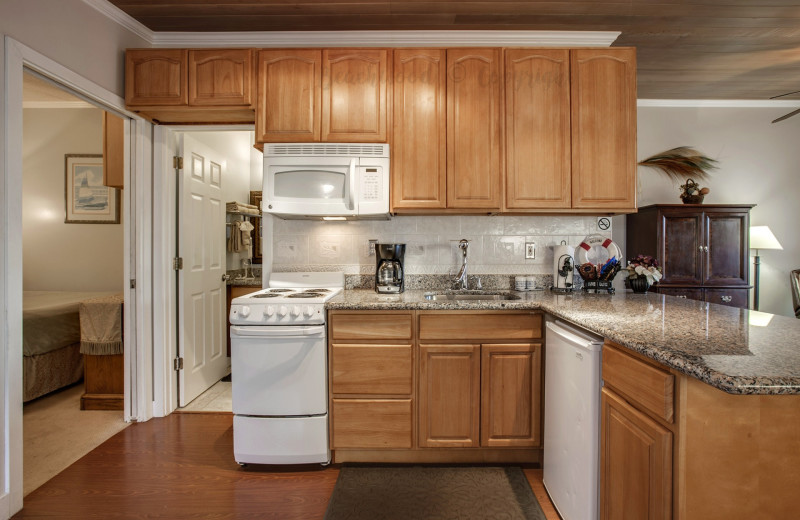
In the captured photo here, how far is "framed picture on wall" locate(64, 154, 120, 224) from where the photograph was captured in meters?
4.23

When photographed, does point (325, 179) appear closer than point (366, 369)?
No

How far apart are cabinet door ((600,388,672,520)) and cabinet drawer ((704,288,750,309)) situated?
9.39ft

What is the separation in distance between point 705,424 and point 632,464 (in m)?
0.31

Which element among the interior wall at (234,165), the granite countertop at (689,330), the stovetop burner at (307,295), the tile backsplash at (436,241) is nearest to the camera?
the granite countertop at (689,330)

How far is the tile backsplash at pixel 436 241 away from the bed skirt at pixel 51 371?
2.02m

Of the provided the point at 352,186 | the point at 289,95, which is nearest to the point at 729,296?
the point at 352,186

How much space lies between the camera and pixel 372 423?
2158 mm

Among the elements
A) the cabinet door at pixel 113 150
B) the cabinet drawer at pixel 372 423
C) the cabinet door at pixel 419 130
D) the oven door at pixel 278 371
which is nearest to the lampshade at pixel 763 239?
the cabinet door at pixel 419 130

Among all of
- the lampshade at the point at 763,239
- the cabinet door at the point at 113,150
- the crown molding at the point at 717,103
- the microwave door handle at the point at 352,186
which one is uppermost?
the crown molding at the point at 717,103

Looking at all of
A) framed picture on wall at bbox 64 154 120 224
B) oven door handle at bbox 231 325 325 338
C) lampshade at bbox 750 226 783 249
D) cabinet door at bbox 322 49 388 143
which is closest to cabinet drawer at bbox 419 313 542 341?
oven door handle at bbox 231 325 325 338

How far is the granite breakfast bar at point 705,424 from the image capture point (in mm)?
993

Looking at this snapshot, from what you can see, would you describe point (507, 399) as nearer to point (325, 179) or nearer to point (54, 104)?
point (325, 179)

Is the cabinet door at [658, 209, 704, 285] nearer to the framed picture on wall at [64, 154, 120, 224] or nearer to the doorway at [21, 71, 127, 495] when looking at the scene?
the doorway at [21, 71, 127, 495]

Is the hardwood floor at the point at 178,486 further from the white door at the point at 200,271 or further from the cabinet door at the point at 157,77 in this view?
the cabinet door at the point at 157,77
